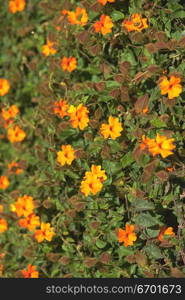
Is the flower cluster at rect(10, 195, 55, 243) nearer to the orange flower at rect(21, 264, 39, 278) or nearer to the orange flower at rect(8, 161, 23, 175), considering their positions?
the orange flower at rect(21, 264, 39, 278)

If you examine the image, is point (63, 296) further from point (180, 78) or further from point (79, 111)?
point (180, 78)

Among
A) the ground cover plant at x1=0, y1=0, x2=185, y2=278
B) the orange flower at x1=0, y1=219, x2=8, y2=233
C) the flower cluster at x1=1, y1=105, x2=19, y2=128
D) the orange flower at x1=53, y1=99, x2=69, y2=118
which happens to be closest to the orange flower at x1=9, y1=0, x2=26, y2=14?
the ground cover plant at x1=0, y1=0, x2=185, y2=278

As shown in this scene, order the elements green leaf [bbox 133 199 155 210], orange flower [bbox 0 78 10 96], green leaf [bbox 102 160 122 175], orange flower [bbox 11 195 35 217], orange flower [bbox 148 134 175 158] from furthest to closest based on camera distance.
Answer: orange flower [bbox 0 78 10 96] < orange flower [bbox 11 195 35 217] < green leaf [bbox 102 160 122 175] < green leaf [bbox 133 199 155 210] < orange flower [bbox 148 134 175 158]

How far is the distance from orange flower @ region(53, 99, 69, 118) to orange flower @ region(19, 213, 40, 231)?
18.3 inches

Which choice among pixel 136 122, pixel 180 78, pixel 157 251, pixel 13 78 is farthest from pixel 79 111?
pixel 13 78

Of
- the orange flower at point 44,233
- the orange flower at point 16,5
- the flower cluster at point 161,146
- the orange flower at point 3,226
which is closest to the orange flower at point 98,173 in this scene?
the flower cluster at point 161,146

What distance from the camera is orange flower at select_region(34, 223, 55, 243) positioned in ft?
6.98

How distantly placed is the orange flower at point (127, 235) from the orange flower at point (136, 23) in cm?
78

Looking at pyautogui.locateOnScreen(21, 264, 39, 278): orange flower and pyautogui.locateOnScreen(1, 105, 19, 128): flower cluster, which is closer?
pyautogui.locateOnScreen(21, 264, 39, 278): orange flower

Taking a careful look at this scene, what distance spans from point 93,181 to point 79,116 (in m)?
0.28

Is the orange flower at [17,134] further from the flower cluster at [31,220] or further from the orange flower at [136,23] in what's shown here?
the orange flower at [136,23]

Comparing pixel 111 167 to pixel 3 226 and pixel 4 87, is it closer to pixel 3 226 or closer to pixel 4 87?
pixel 3 226

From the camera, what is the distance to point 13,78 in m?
2.79

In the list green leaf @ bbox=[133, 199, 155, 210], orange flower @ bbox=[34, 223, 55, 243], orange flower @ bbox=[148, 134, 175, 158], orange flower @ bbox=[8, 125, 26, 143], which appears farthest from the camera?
orange flower @ bbox=[8, 125, 26, 143]
